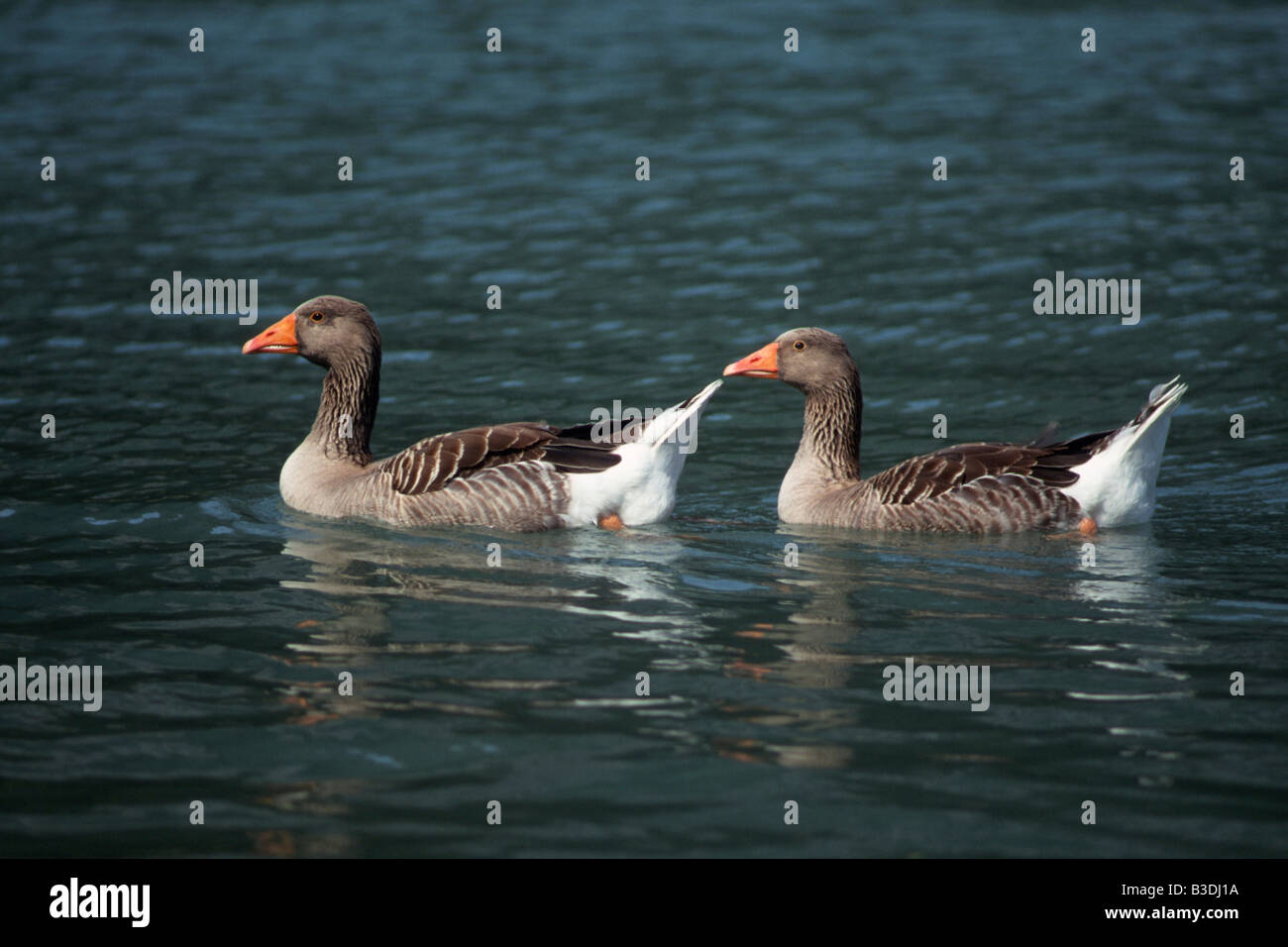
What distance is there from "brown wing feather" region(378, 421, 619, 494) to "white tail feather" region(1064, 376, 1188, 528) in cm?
365

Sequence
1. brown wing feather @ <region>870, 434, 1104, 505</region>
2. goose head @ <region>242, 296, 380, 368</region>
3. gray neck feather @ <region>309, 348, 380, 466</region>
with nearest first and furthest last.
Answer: brown wing feather @ <region>870, 434, 1104, 505</region>
goose head @ <region>242, 296, 380, 368</region>
gray neck feather @ <region>309, 348, 380, 466</region>

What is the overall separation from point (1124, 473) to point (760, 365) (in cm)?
296

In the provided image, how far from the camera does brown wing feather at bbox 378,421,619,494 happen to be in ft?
40.5

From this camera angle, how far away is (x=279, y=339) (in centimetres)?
1300

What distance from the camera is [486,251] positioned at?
21.6 meters

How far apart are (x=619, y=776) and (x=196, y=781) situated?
2.09 metres

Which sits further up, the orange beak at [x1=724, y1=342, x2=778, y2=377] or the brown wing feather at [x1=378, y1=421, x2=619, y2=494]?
the orange beak at [x1=724, y1=342, x2=778, y2=377]

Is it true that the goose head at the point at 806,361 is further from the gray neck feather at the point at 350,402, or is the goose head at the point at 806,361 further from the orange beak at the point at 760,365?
the gray neck feather at the point at 350,402

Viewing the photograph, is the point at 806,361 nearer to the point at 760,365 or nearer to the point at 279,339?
the point at 760,365

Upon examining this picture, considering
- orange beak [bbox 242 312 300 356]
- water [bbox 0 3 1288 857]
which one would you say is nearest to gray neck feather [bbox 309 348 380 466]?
orange beak [bbox 242 312 300 356]

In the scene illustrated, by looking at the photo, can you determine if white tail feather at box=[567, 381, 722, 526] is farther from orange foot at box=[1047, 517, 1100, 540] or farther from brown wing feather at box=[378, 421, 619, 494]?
orange foot at box=[1047, 517, 1100, 540]

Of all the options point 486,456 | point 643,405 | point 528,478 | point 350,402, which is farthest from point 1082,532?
point 350,402
